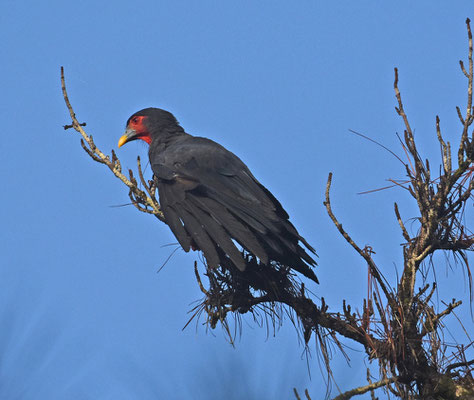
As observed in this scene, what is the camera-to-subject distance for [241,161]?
5.45 meters

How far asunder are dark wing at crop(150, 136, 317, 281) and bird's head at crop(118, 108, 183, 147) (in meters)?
1.04

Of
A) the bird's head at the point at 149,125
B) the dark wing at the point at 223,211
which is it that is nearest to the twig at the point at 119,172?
the dark wing at the point at 223,211

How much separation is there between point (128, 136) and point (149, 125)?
1.00 ft

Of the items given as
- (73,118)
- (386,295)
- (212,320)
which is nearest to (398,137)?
(386,295)

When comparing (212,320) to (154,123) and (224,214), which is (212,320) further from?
(154,123)

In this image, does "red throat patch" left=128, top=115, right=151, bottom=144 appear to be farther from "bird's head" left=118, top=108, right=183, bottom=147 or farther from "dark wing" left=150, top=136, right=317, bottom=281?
"dark wing" left=150, top=136, right=317, bottom=281

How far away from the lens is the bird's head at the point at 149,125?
6388 mm

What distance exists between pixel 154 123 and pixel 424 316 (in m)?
3.59

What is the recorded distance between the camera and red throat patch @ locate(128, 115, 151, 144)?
21.7 feet

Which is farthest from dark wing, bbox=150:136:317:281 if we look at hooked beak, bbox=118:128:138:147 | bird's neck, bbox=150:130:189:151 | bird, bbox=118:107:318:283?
hooked beak, bbox=118:128:138:147

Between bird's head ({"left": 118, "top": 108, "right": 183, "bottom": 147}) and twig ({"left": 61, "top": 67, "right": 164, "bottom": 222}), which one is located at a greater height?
bird's head ({"left": 118, "top": 108, "right": 183, "bottom": 147})

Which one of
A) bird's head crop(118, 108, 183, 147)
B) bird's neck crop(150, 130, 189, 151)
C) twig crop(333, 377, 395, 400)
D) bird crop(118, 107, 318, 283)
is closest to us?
twig crop(333, 377, 395, 400)

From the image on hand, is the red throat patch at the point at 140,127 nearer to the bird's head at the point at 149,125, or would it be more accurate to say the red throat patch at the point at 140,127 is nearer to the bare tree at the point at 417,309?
the bird's head at the point at 149,125

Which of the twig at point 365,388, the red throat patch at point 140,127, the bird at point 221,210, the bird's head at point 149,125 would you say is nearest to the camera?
the twig at point 365,388
